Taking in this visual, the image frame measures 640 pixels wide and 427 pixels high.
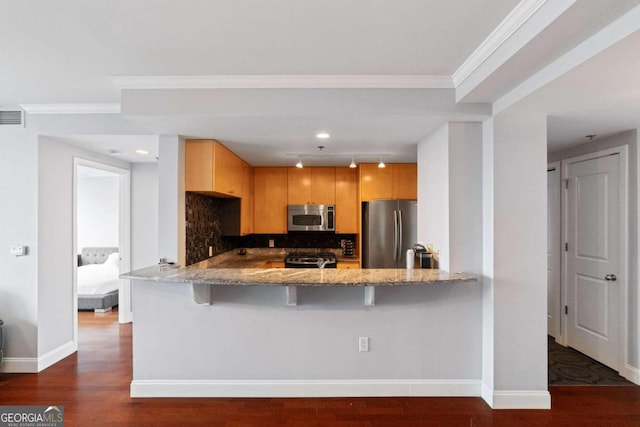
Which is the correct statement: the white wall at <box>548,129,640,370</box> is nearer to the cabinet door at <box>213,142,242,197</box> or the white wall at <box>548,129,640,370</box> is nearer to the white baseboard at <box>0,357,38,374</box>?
the cabinet door at <box>213,142,242,197</box>

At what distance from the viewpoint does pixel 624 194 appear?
321 cm

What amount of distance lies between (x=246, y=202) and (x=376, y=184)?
72.7 inches

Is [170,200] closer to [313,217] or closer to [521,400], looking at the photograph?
[313,217]

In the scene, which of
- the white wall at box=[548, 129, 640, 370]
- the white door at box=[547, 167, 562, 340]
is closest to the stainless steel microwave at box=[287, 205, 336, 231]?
the white door at box=[547, 167, 562, 340]

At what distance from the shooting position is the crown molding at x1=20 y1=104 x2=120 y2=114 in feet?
10.5

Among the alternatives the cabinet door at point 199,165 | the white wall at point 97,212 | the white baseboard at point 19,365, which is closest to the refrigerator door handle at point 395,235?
the cabinet door at point 199,165

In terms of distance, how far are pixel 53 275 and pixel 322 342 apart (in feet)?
9.39

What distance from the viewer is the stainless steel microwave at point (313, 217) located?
5059mm

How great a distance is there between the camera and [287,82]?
2.56 meters

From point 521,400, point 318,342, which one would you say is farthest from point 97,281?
point 521,400

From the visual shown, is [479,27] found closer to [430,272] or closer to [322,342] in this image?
[430,272]

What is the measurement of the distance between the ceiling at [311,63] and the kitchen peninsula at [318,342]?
132 centimetres

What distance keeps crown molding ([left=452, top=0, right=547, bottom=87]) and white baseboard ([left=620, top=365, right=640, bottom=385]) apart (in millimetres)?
3084

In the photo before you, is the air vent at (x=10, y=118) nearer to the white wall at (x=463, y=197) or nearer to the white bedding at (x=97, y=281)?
the white bedding at (x=97, y=281)
